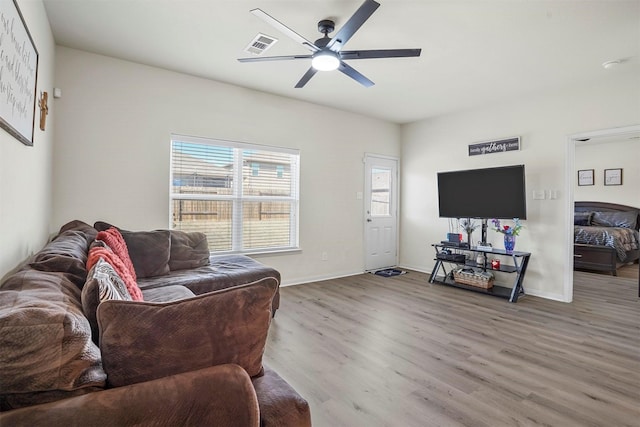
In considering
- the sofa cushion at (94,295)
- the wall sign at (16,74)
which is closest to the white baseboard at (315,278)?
the wall sign at (16,74)

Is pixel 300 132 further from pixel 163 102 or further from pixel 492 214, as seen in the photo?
pixel 492 214

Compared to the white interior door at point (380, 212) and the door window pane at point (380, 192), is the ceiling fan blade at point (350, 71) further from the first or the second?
the door window pane at point (380, 192)

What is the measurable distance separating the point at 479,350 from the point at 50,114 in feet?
13.7

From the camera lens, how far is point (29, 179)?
6.76 feet

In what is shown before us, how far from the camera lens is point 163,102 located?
143 inches

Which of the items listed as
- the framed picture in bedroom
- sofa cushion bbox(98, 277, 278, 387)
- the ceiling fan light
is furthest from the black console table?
the framed picture in bedroom

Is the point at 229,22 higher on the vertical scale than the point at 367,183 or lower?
higher

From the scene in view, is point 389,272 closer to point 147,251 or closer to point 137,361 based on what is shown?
point 147,251

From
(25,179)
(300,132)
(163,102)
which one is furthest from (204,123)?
(25,179)

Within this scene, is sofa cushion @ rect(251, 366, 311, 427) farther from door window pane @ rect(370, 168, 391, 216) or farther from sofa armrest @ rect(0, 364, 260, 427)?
door window pane @ rect(370, 168, 391, 216)

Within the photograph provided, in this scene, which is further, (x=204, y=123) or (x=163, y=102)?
(x=204, y=123)

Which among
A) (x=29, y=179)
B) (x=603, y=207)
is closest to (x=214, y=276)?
(x=29, y=179)

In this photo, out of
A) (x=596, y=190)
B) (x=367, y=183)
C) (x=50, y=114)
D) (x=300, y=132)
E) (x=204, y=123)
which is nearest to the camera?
(x=50, y=114)

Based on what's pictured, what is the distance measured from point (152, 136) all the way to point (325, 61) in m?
2.17
